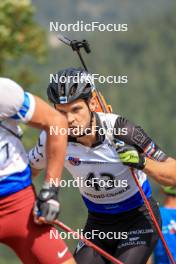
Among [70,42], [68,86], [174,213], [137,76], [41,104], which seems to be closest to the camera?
[41,104]

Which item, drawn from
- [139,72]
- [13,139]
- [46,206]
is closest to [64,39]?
[13,139]

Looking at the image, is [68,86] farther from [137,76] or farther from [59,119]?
[137,76]

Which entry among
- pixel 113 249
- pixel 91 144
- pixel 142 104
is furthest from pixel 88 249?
pixel 142 104

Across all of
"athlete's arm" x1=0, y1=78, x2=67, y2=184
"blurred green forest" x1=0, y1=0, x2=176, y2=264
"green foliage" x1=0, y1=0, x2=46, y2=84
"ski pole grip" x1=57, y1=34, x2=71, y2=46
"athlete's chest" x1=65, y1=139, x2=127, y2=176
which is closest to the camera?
"athlete's arm" x1=0, y1=78, x2=67, y2=184

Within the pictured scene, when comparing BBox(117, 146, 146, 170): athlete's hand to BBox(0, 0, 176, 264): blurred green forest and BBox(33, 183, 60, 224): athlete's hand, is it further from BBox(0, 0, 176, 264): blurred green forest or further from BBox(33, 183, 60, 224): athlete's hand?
BBox(0, 0, 176, 264): blurred green forest

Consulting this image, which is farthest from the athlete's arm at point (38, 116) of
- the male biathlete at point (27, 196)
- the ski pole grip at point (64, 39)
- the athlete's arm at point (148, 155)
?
the ski pole grip at point (64, 39)

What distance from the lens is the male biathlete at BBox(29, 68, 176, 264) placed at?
22.7ft

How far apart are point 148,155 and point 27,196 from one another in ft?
5.16

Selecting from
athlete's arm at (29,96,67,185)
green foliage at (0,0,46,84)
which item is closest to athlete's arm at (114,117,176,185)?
athlete's arm at (29,96,67,185)

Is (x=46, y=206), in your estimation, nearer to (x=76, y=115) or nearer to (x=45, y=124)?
(x=45, y=124)

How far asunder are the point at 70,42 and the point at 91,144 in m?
1.32

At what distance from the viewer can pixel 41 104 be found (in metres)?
5.70

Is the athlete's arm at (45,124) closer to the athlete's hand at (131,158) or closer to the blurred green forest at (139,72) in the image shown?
the athlete's hand at (131,158)

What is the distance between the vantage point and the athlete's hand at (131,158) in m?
6.84
